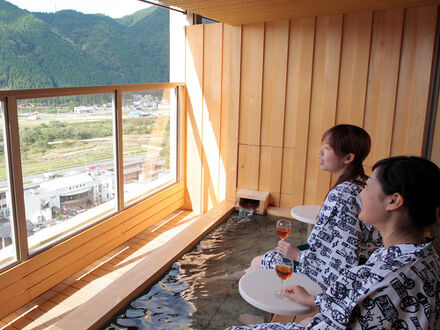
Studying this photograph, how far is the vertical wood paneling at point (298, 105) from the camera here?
13.7 ft

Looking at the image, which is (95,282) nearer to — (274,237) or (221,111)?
(274,237)

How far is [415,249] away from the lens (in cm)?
117

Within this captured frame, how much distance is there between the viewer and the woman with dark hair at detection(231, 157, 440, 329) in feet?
3.72

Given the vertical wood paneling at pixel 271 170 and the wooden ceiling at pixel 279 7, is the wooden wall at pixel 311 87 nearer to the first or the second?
the vertical wood paneling at pixel 271 170

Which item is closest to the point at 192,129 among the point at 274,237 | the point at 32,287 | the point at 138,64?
the point at 138,64

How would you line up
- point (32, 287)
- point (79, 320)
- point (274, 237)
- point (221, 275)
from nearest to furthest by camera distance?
point (79, 320), point (221, 275), point (32, 287), point (274, 237)

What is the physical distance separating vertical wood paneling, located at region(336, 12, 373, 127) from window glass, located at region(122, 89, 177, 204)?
2572 mm

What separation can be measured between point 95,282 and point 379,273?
11.3ft

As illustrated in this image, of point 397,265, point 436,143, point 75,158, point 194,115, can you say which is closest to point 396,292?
point 397,265

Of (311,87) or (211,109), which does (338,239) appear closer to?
(311,87)

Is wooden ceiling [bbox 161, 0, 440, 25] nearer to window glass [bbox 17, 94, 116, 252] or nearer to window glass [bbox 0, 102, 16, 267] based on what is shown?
window glass [bbox 17, 94, 116, 252]

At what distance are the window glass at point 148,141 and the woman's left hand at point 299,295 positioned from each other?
141 inches

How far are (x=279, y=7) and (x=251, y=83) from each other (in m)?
1.11

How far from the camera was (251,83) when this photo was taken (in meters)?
4.55
